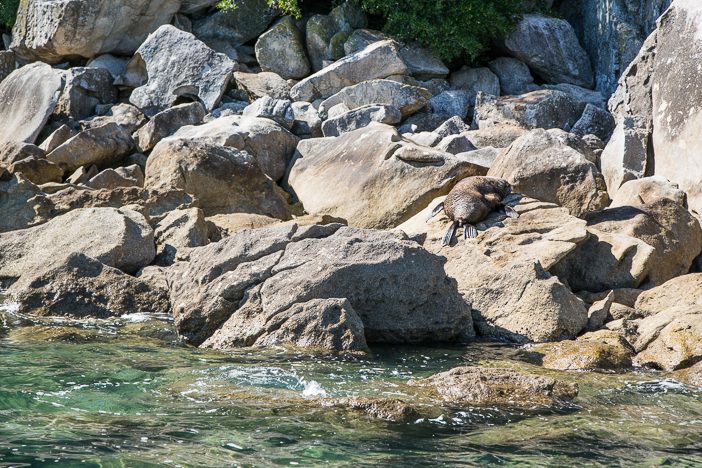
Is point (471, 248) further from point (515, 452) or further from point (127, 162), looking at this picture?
point (127, 162)

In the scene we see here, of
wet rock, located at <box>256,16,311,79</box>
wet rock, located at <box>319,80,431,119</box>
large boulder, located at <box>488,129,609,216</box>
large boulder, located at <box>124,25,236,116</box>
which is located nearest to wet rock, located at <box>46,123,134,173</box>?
large boulder, located at <box>124,25,236,116</box>

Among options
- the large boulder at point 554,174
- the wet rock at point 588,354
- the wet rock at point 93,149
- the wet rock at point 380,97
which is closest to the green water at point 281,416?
the wet rock at point 588,354

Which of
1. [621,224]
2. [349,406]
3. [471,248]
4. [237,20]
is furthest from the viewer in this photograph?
[237,20]

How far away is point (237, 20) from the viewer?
19234mm

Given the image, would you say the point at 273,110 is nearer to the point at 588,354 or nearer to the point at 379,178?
the point at 379,178

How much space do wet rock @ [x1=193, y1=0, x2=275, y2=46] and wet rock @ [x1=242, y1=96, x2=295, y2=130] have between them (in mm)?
3765

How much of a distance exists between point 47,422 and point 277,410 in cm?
132

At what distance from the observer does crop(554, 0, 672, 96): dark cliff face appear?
16812 mm

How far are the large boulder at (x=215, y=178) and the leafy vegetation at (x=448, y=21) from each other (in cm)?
620

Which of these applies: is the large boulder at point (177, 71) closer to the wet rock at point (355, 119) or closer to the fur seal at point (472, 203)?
the wet rock at point (355, 119)

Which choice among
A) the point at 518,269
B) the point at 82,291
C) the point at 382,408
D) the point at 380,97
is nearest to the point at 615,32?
the point at 380,97

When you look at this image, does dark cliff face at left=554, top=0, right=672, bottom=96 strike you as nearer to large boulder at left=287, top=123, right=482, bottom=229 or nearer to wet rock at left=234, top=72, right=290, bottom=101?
wet rock at left=234, top=72, right=290, bottom=101

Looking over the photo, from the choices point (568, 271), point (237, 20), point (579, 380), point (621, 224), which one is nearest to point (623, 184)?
point (621, 224)

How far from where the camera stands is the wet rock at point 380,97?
15.9m
